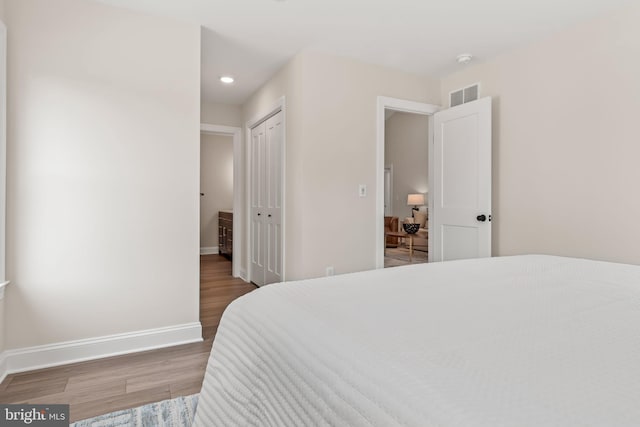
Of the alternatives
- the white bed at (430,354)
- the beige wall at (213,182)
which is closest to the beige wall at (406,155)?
the beige wall at (213,182)

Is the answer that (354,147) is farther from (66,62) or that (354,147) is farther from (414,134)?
(414,134)

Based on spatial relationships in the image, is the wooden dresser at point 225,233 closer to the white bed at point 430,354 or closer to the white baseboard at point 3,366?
the white baseboard at point 3,366

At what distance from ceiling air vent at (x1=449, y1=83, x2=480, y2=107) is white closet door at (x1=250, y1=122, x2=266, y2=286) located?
2.09 metres

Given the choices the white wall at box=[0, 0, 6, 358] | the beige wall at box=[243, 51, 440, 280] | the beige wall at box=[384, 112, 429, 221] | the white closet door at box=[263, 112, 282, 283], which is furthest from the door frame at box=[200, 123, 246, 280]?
the beige wall at box=[384, 112, 429, 221]

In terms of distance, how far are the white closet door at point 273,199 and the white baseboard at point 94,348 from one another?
1.24m

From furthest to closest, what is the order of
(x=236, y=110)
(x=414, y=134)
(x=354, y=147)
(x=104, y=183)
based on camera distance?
(x=414, y=134) → (x=236, y=110) → (x=354, y=147) → (x=104, y=183)

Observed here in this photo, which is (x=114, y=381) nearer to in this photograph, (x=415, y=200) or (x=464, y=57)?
(x=464, y=57)

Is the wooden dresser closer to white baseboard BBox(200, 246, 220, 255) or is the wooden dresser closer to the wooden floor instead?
white baseboard BBox(200, 246, 220, 255)

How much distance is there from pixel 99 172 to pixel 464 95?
3291mm

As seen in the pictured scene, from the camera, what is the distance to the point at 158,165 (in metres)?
2.50

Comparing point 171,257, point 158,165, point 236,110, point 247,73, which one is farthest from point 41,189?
point 236,110

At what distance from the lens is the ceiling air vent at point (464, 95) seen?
3452 mm

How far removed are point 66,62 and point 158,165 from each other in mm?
819

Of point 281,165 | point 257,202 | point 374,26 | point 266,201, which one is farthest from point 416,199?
point 374,26
